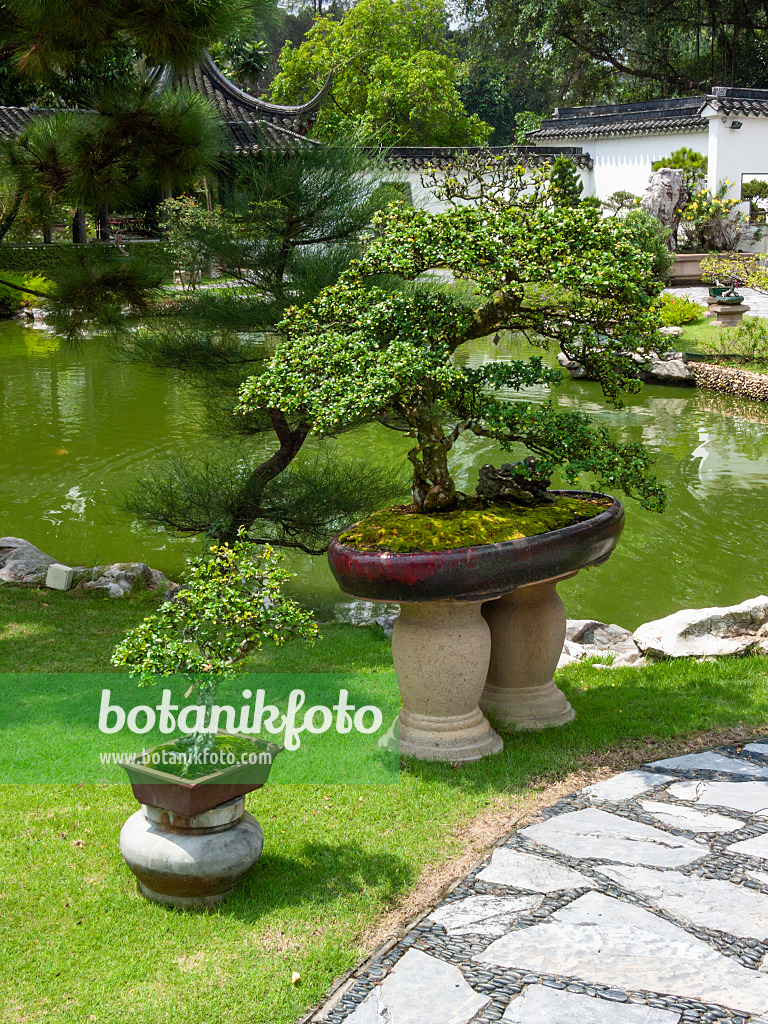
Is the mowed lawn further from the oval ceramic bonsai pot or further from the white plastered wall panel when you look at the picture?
the white plastered wall panel

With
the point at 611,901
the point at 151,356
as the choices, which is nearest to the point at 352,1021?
the point at 611,901

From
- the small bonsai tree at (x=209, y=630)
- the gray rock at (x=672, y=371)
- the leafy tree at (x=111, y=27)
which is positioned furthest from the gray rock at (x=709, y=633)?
the gray rock at (x=672, y=371)

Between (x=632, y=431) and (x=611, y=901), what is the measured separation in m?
10.6

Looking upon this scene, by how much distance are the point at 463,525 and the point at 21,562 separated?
4.55 meters

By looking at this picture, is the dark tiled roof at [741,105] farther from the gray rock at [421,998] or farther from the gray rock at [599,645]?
the gray rock at [421,998]

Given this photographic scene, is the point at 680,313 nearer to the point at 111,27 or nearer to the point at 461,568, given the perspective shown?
the point at 111,27

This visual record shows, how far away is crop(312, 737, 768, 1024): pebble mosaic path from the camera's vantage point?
2.50 m

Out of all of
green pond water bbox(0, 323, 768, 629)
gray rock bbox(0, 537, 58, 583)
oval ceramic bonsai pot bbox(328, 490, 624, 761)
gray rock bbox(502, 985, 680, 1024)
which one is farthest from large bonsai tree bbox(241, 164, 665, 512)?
gray rock bbox(0, 537, 58, 583)

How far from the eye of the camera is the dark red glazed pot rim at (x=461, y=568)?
375 cm

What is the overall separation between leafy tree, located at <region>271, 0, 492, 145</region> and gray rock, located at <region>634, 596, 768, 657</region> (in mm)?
21270

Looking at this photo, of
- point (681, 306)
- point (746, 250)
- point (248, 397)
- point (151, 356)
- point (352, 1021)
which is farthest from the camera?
point (746, 250)

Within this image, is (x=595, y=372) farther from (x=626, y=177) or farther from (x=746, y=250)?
(x=626, y=177)

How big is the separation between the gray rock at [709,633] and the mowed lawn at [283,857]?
24cm

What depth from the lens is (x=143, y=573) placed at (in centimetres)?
723
